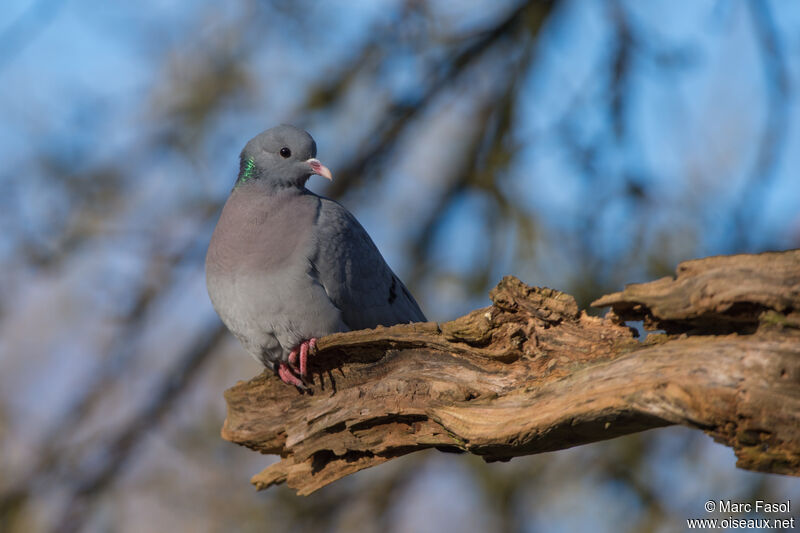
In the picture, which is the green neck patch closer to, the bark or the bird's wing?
the bird's wing

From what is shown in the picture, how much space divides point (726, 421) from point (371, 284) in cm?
231

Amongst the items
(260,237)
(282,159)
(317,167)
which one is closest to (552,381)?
(260,237)

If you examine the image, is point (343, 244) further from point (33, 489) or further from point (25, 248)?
point (33, 489)

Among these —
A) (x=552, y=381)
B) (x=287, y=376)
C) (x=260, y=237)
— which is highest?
(x=260, y=237)

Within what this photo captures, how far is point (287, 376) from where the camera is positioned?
4.14m

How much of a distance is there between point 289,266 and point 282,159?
0.79m

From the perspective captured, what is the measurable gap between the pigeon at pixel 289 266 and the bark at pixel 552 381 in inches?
9.8

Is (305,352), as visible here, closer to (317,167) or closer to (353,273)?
(353,273)

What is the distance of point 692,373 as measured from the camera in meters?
2.62

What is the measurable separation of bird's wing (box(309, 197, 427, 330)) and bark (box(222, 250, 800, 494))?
0.46 meters

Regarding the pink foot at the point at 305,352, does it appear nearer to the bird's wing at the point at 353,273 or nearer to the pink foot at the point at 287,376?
the pink foot at the point at 287,376

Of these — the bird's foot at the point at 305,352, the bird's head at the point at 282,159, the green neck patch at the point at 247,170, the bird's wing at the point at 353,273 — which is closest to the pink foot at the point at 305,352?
the bird's foot at the point at 305,352

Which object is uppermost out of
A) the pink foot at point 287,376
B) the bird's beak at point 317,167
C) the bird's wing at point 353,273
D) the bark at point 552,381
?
the bird's beak at point 317,167

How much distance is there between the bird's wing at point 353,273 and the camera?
4289 mm
